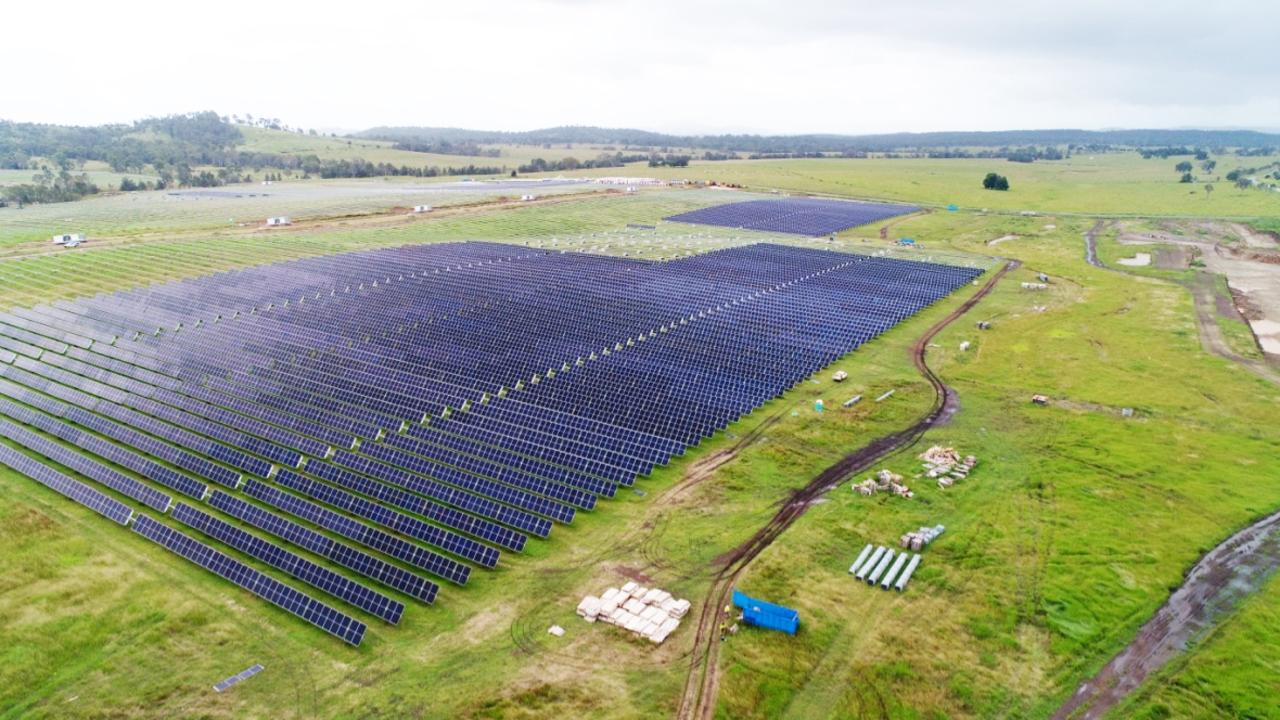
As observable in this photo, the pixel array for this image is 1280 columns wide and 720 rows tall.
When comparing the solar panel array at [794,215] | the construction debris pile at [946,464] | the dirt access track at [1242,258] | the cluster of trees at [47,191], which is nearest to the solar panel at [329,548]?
the construction debris pile at [946,464]

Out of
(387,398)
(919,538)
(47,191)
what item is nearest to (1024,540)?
(919,538)

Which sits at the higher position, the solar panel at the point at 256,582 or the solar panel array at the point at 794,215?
the solar panel array at the point at 794,215

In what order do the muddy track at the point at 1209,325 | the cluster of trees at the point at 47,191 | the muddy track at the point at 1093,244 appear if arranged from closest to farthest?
1. the muddy track at the point at 1209,325
2. the muddy track at the point at 1093,244
3. the cluster of trees at the point at 47,191

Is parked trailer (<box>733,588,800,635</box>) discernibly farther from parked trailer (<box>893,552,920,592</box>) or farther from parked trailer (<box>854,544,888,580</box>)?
parked trailer (<box>893,552,920,592</box>)

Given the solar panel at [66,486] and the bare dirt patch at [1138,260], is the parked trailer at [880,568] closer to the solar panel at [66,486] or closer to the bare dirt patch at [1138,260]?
the solar panel at [66,486]

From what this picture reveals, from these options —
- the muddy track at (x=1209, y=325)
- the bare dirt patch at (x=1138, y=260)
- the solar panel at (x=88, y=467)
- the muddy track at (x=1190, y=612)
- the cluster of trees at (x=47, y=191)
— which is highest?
the cluster of trees at (x=47, y=191)

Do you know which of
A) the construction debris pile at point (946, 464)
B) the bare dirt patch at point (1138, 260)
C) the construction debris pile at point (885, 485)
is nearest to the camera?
the construction debris pile at point (885, 485)

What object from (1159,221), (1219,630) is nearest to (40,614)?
(1219,630)

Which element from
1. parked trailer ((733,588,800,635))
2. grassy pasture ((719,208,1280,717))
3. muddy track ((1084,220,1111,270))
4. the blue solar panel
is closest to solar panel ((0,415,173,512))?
the blue solar panel

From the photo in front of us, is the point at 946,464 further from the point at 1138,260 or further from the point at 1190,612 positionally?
the point at 1138,260
